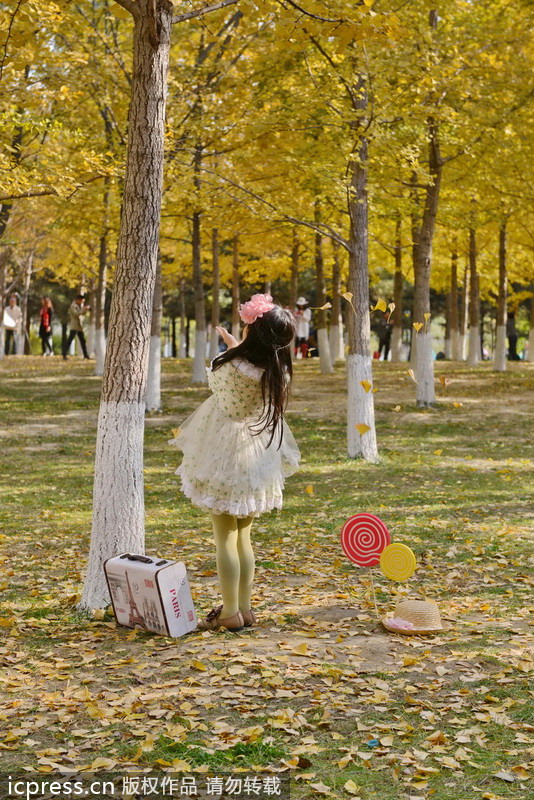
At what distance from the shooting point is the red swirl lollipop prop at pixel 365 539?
235 inches

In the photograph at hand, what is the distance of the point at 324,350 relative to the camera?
2502 cm

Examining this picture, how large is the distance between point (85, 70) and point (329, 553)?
401 inches

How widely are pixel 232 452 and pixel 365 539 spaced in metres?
1.18

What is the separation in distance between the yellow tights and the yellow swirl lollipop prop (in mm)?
866

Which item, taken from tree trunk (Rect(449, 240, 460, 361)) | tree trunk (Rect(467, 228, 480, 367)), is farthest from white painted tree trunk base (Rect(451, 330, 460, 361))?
tree trunk (Rect(467, 228, 480, 367))

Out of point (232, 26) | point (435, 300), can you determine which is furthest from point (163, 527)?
point (435, 300)

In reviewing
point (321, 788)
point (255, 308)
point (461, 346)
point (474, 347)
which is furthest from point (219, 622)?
point (461, 346)

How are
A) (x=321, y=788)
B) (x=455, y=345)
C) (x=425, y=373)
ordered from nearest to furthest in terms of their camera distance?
(x=321, y=788)
(x=425, y=373)
(x=455, y=345)

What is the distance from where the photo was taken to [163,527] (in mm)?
8984

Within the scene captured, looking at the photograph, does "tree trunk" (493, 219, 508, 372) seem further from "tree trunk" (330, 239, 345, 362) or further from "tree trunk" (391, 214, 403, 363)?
"tree trunk" (330, 239, 345, 362)

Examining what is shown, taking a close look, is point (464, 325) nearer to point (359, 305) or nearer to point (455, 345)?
point (455, 345)

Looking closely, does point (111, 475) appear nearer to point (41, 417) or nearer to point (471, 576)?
point (471, 576)

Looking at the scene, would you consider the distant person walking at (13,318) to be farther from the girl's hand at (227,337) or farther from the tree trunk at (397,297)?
the girl's hand at (227,337)

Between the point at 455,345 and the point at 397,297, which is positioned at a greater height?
the point at 397,297
